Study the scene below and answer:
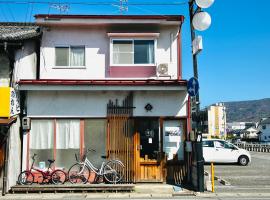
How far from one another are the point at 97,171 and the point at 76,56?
18.5 ft

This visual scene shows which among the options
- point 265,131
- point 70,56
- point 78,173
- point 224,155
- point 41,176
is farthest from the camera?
point 265,131

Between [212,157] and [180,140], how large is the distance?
972 centimetres

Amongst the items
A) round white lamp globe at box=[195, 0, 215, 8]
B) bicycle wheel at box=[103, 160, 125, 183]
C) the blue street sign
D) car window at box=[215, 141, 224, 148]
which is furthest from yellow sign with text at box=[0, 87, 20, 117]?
car window at box=[215, 141, 224, 148]

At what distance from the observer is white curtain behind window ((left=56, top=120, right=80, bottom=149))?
55.0 feet

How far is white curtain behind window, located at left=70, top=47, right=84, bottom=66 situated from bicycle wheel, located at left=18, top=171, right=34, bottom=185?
18.1 feet

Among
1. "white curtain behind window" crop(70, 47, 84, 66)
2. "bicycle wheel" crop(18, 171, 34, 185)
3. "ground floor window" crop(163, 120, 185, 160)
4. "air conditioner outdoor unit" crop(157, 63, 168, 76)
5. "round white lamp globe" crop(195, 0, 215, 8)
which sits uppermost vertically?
"round white lamp globe" crop(195, 0, 215, 8)

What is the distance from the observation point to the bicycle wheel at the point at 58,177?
15953 millimetres

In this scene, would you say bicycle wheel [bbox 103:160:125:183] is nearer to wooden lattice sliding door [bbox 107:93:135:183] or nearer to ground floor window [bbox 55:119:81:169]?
wooden lattice sliding door [bbox 107:93:135:183]

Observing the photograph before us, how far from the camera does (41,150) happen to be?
16.7 metres

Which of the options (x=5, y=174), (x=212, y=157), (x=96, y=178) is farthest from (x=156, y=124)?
(x=212, y=157)

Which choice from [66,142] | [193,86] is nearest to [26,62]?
[66,142]

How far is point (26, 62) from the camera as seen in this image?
1711 centimetres

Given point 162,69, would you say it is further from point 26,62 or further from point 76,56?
point 26,62

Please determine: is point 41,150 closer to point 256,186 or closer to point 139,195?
point 139,195
